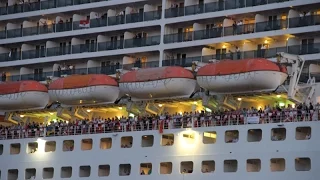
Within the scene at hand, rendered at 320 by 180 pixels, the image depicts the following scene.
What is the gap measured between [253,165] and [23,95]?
15.3 metres

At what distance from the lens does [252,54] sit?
52938 mm

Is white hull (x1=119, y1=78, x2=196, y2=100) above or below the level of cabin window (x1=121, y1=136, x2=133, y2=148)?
above

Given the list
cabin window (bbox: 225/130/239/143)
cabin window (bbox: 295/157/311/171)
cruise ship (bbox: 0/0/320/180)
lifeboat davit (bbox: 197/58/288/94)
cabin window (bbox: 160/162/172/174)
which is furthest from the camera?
cabin window (bbox: 160/162/172/174)

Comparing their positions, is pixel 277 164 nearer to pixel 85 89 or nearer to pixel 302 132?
pixel 302 132

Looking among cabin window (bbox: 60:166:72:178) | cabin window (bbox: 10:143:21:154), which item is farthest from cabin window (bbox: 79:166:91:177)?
cabin window (bbox: 10:143:21:154)

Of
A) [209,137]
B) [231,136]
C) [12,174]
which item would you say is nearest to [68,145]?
[12,174]

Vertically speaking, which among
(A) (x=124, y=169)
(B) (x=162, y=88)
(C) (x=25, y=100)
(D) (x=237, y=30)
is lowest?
(A) (x=124, y=169)

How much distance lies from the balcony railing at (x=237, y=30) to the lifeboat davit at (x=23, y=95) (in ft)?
24.5

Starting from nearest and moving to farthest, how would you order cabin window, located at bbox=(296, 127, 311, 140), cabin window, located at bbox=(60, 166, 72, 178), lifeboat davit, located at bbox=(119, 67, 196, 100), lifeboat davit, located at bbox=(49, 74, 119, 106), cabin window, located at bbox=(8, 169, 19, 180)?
cabin window, located at bbox=(296, 127, 311, 140) → lifeboat davit, located at bbox=(119, 67, 196, 100) → cabin window, located at bbox=(60, 166, 72, 178) → lifeboat davit, located at bbox=(49, 74, 119, 106) → cabin window, located at bbox=(8, 169, 19, 180)

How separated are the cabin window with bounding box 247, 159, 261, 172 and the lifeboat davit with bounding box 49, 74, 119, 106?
10.1 meters

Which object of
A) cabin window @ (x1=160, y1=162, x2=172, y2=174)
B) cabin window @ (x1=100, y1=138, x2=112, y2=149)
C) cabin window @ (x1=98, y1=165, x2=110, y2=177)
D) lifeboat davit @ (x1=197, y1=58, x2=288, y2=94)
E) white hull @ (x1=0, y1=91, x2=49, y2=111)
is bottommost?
cabin window @ (x1=98, y1=165, x2=110, y2=177)

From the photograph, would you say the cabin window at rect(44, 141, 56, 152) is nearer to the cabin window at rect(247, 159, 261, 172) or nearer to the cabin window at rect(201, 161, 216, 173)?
the cabin window at rect(201, 161, 216, 173)

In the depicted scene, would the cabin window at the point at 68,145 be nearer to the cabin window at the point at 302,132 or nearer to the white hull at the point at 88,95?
the white hull at the point at 88,95

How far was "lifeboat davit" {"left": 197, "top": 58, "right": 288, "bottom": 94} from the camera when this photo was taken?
48719 mm
